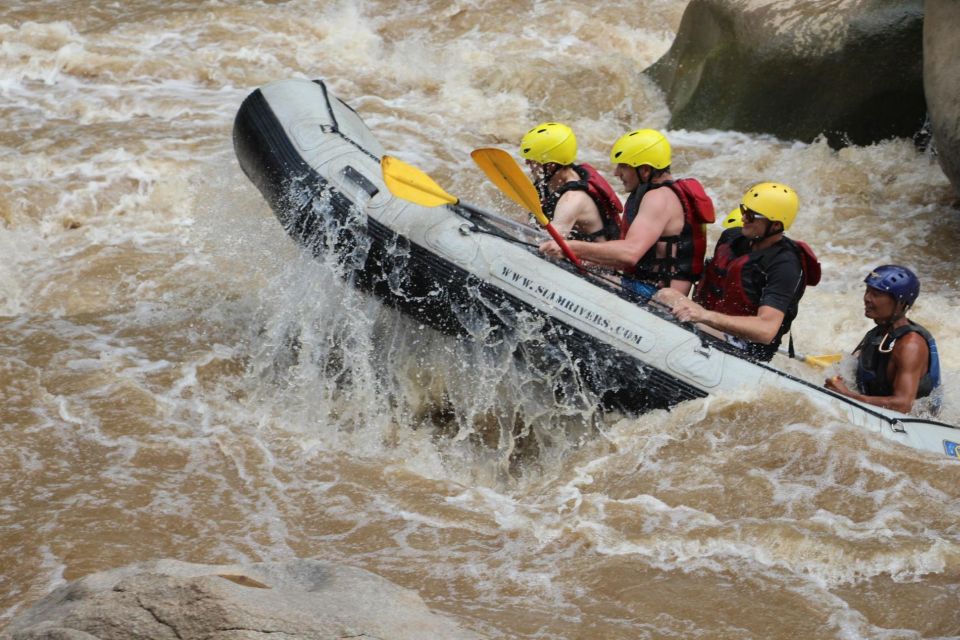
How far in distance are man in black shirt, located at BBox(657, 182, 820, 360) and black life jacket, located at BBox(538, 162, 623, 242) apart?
0.48m

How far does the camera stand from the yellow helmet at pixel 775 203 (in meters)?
4.98

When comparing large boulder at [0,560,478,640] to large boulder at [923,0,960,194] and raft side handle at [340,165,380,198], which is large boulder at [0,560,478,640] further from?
large boulder at [923,0,960,194]

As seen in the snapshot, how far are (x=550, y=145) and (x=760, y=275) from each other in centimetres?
115

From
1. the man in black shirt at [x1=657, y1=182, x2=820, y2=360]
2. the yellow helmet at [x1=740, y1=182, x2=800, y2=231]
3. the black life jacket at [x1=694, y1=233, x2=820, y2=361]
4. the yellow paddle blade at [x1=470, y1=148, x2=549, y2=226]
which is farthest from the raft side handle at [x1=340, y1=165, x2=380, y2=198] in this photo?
the yellow helmet at [x1=740, y1=182, x2=800, y2=231]

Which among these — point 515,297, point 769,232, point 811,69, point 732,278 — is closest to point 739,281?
point 732,278

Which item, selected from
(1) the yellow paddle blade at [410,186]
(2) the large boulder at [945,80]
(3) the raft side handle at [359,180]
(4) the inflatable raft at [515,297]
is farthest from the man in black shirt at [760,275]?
(2) the large boulder at [945,80]

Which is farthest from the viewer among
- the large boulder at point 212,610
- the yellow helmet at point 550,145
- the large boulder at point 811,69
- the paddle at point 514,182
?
the large boulder at point 811,69

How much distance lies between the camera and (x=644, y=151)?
521cm

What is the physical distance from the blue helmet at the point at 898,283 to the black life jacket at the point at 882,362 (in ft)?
0.52

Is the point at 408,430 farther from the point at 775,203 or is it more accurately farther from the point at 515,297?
the point at 775,203

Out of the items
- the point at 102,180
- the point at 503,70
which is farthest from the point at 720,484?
the point at 503,70

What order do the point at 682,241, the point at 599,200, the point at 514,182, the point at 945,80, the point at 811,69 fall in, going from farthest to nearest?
the point at 811,69
the point at 945,80
the point at 599,200
the point at 682,241
the point at 514,182

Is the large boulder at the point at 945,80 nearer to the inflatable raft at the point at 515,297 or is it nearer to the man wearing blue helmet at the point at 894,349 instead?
the man wearing blue helmet at the point at 894,349

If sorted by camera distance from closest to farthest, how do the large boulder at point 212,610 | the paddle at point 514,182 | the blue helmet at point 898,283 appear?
1. the large boulder at point 212,610
2. the blue helmet at point 898,283
3. the paddle at point 514,182
